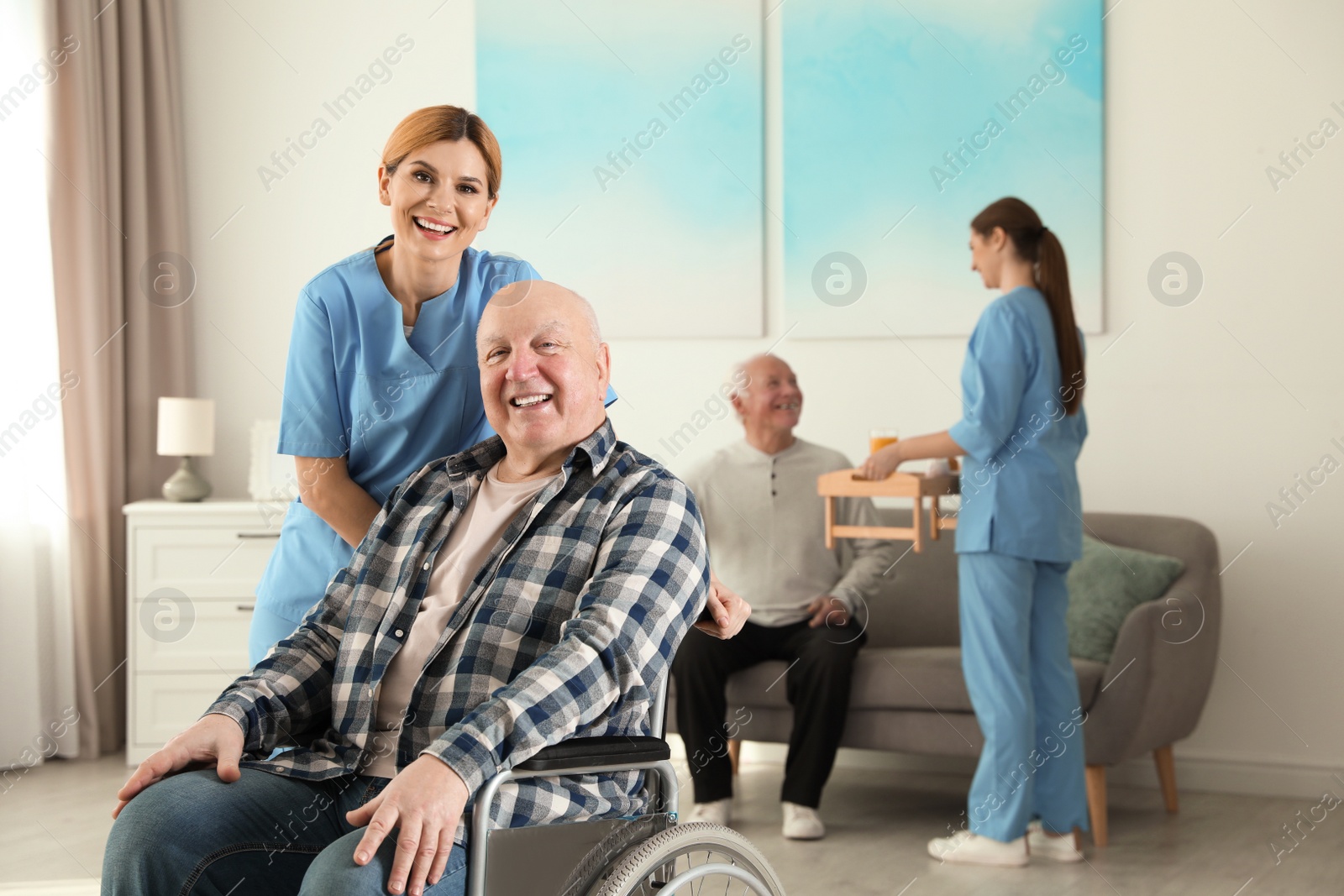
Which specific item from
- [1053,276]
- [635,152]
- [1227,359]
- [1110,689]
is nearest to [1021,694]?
[1110,689]

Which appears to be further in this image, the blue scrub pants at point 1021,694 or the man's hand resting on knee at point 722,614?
the blue scrub pants at point 1021,694

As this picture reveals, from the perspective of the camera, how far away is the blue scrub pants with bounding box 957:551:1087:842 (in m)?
2.76

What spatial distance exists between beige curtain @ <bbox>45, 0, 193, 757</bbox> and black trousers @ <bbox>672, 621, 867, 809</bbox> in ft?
6.53

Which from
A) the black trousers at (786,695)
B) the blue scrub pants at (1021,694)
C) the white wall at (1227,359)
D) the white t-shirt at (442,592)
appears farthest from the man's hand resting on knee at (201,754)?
the white wall at (1227,359)

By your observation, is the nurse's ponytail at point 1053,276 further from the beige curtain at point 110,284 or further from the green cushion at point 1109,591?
the beige curtain at point 110,284

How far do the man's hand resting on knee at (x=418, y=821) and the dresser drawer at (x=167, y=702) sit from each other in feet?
8.94

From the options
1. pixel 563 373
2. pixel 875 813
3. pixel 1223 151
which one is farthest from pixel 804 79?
pixel 563 373

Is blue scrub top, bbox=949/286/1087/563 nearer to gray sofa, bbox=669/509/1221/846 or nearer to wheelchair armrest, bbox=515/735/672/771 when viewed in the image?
gray sofa, bbox=669/509/1221/846

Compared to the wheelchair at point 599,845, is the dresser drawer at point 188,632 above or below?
below

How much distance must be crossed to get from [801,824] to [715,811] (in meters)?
0.23

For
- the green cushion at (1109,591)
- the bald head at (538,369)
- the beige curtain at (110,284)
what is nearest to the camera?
the bald head at (538,369)

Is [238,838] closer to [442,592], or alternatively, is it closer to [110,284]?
[442,592]

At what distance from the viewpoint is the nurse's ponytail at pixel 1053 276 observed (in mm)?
2783

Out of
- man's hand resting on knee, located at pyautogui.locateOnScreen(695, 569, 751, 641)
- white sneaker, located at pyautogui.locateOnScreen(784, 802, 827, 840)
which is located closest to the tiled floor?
white sneaker, located at pyautogui.locateOnScreen(784, 802, 827, 840)
